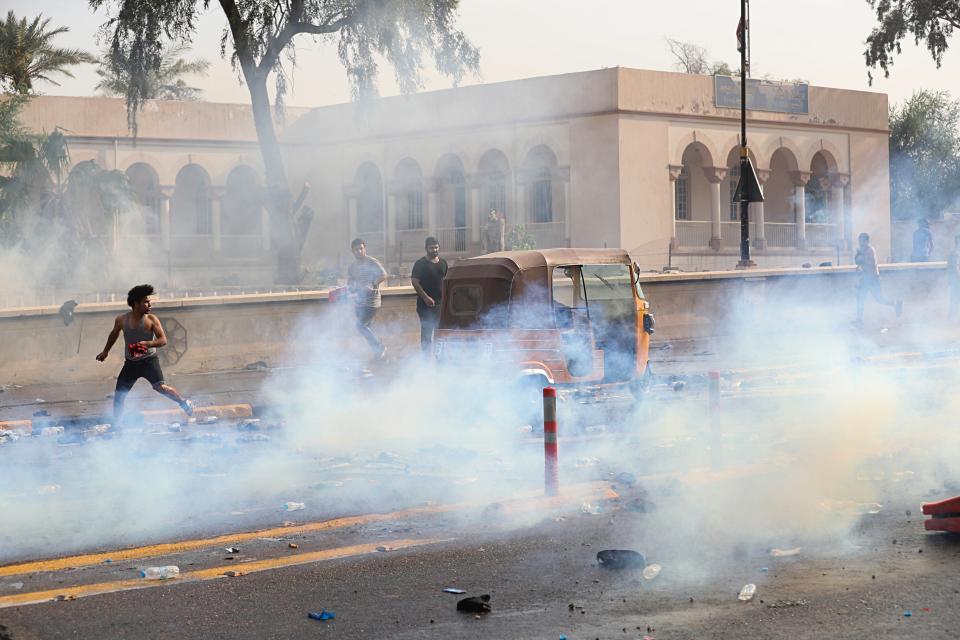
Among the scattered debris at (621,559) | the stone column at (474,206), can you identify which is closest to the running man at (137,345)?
the scattered debris at (621,559)

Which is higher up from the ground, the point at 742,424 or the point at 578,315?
the point at 578,315

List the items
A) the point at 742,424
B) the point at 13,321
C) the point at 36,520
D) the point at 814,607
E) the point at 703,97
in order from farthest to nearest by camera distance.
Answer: the point at 703,97 < the point at 13,321 < the point at 742,424 < the point at 36,520 < the point at 814,607

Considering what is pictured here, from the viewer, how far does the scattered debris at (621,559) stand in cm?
629

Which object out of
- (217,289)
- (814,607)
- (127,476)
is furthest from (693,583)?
(217,289)

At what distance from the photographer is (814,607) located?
5523 millimetres

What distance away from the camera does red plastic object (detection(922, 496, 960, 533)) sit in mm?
6668

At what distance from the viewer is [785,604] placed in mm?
5594

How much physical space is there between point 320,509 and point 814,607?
3582 mm

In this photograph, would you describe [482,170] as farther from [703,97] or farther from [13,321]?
[13,321]

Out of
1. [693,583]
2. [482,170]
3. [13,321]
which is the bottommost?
[693,583]

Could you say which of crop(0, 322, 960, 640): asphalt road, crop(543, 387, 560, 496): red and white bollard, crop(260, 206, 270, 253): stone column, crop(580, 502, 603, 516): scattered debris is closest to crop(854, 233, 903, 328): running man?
crop(0, 322, 960, 640): asphalt road

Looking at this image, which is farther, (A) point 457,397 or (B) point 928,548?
(A) point 457,397

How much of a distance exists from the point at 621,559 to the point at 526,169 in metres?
32.1

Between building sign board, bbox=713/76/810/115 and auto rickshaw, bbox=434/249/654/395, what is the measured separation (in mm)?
27470
